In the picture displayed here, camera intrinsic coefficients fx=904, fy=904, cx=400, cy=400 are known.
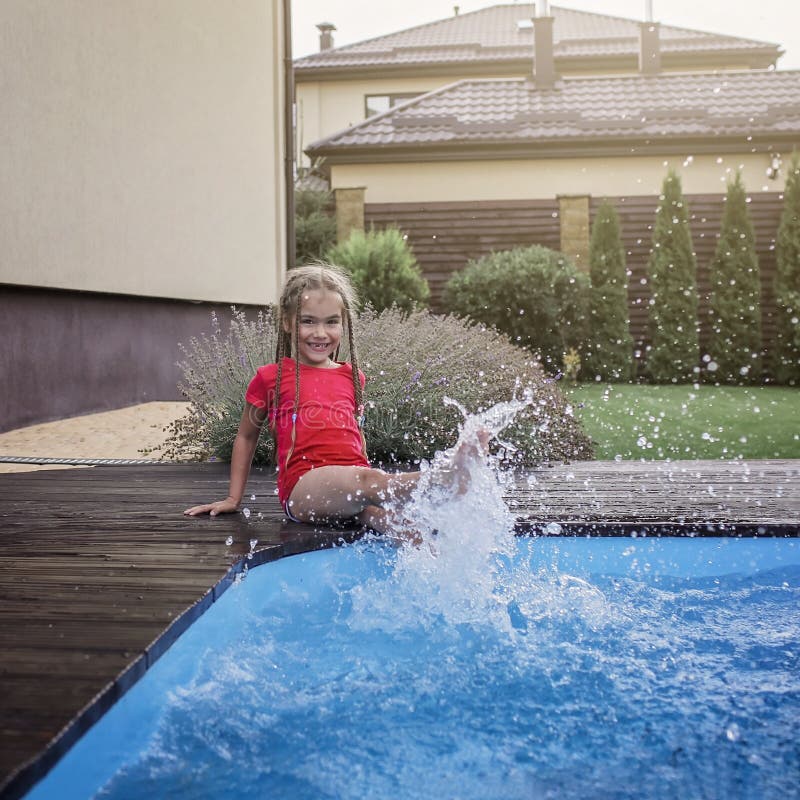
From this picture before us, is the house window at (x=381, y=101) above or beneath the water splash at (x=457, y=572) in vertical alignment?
above

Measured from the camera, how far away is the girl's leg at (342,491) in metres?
3.16

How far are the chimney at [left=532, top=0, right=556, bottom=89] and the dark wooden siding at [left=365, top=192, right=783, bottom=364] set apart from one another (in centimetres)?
311

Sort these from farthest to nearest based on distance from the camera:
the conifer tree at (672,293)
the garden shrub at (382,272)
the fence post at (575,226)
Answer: the fence post at (575,226), the conifer tree at (672,293), the garden shrub at (382,272)

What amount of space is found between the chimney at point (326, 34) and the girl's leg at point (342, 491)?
2519 centimetres

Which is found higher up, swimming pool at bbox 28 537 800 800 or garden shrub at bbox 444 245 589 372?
garden shrub at bbox 444 245 589 372

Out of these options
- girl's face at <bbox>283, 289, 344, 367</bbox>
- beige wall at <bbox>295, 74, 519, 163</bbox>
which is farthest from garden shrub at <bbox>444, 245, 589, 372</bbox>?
beige wall at <bbox>295, 74, 519, 163</bbox>

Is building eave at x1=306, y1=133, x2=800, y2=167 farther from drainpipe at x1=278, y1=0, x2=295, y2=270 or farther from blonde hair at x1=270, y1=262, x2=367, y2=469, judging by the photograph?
blonde hair at x1=270, y1=262, x2=367, y2=469

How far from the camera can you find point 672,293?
12188mm

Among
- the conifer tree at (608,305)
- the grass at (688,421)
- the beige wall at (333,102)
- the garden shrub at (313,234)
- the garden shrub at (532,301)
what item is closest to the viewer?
the grass at (688,421)

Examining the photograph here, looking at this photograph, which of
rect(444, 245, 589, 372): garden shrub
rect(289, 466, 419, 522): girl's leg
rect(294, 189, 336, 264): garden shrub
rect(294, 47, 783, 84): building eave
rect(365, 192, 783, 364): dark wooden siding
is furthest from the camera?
rect(294, 47, 783, 84): building eave

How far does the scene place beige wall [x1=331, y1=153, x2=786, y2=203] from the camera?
13.8m

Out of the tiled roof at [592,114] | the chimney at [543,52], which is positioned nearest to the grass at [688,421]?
the tiled roof at [592,114]

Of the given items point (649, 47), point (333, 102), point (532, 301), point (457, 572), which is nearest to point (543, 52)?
point (649, 47)

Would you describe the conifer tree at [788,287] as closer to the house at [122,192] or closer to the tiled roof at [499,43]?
the house at [122,192]
